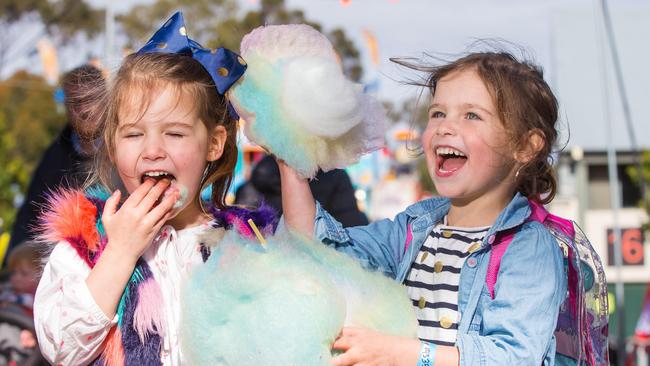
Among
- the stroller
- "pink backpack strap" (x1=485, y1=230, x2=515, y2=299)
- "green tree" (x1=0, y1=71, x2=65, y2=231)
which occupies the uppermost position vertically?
"green tree" (x1=0, y1=71, x2=65, y2=231)

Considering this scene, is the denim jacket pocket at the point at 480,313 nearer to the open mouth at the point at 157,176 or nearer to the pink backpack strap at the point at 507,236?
Answer: the pink backpack strap at the point at 507,236

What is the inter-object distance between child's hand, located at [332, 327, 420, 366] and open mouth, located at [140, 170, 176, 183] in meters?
0.64

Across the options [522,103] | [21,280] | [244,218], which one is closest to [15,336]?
[21,280]

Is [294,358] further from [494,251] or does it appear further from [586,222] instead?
[586,222]

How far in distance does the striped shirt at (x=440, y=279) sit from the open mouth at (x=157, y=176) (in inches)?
26.5

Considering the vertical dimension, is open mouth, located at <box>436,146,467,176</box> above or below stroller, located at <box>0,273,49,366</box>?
above

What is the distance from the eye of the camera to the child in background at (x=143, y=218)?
6.03ft

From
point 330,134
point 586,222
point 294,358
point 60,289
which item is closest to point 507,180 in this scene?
point 330,134

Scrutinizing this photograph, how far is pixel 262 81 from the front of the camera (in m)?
1.90

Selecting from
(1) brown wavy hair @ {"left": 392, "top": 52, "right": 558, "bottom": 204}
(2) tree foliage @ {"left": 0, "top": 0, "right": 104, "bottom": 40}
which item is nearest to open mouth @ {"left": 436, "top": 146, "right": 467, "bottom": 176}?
→ (1) brown wavy hair @ {"left": 392, "top": 52, "right": 558, "bottom": 204}

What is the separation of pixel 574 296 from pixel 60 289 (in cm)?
122

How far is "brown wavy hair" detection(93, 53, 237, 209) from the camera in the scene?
200 cm

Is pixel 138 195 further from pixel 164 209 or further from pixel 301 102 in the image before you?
pixel 301 102

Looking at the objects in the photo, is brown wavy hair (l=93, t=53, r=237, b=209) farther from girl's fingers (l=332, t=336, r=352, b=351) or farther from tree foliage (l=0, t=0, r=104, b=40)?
tree foliage (l=0, t=0, r=104, b=40)
